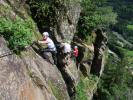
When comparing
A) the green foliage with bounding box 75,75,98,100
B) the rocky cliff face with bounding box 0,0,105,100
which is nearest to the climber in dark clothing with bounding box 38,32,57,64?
the rocky cliff face with bounding box 0,0,105,100

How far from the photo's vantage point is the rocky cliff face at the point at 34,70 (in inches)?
976

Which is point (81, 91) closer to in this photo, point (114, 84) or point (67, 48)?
point (67, 48)

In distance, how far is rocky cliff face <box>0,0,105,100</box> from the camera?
2478 centimetres

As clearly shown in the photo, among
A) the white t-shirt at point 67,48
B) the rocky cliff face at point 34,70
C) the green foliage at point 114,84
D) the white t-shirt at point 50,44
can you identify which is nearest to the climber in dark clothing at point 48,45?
the white t-shirt at point 50,44

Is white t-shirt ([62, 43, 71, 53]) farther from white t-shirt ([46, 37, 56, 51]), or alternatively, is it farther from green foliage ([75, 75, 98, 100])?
green foliage ([75, 75, 98, 100])

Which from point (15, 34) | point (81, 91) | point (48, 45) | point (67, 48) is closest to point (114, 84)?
point (81, 91)

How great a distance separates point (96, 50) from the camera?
186ft

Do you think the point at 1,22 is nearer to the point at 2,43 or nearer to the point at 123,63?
the point at 2,43

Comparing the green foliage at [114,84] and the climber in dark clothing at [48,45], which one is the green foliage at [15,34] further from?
the green foliage at [114,84]

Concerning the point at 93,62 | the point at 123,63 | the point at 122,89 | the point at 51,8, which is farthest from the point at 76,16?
the point at 123,63

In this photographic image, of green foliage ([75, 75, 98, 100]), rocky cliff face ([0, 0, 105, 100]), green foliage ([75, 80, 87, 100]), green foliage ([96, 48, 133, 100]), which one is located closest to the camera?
rocky cliff face ([0, 0, 105, 100])

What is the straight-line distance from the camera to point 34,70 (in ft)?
94.2

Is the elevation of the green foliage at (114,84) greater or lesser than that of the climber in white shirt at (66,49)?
lesser

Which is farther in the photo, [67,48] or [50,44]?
[67,48]
